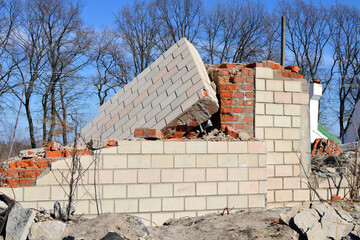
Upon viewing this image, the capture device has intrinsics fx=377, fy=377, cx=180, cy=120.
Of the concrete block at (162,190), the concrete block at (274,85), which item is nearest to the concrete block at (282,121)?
the concrete block at (274,85)

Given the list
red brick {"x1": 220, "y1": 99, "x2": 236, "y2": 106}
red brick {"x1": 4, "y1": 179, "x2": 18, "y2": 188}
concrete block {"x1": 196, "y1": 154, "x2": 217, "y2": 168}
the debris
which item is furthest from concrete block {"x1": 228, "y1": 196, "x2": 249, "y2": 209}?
the debris

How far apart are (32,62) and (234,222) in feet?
48.5

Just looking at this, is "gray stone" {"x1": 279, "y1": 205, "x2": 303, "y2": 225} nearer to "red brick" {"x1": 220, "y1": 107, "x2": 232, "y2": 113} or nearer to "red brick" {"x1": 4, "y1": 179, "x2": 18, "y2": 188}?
"red brick" {"x1": 220, "y1": 107, "x2": 232, "y2": 113}

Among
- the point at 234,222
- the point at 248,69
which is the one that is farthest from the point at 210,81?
the point at 234,222

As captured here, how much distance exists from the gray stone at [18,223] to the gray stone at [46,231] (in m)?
0.07

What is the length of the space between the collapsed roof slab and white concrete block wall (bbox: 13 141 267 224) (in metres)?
0.69

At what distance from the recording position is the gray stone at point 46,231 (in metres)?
3.78

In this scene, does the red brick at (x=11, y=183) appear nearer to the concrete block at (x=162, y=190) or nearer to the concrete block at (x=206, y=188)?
the concrete block at (x=162, y=190)

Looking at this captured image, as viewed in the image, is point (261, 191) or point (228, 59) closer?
point (261, 191)

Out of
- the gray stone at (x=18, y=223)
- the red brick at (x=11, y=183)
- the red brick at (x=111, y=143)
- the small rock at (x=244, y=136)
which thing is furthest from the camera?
the small rock at (x=244, y=136)

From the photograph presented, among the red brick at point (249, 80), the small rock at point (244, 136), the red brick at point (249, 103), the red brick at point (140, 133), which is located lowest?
the small rock at point (244, 136)

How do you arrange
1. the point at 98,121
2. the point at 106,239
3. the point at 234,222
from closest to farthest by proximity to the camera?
the point at 106,239 < the point at 234,222 < the point at 98,121

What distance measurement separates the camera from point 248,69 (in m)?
6.00

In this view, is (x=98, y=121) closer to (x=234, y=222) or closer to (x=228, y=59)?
(x=234, y=222)
